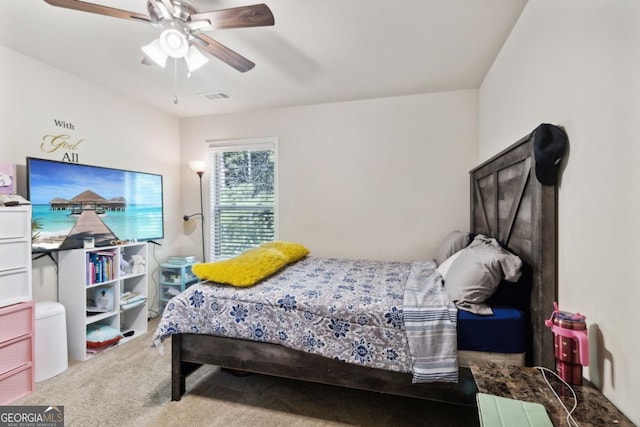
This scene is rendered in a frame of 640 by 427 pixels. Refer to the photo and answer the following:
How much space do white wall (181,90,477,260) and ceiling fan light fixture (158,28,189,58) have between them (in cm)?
200

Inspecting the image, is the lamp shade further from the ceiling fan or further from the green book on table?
the green book on table

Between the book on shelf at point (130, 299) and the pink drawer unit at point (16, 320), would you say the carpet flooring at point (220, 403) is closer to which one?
the pink drawer unit at point (16, 320)

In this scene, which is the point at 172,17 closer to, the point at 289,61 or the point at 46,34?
the point at 289,61

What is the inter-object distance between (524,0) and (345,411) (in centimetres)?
277

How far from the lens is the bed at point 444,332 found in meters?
1.51

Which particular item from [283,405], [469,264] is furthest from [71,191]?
[469,264]

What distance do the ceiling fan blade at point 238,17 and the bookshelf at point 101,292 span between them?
7.39 ft

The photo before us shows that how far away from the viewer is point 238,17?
1.55 meters

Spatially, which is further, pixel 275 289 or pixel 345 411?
pixel 275 289

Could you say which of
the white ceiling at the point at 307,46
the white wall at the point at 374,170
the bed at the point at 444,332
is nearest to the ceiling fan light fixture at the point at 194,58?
the white ceiling at the point at 307,46

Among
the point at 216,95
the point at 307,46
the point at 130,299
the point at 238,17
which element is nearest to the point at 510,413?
the point at 238,17

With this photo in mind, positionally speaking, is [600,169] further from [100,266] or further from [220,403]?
[100,266]

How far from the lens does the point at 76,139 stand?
9.20 feet

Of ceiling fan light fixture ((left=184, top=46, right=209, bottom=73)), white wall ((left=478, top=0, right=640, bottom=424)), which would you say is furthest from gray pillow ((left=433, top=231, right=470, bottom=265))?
ceiling fan light fixture ((left=184, top=46, right=209, bottom=73))
